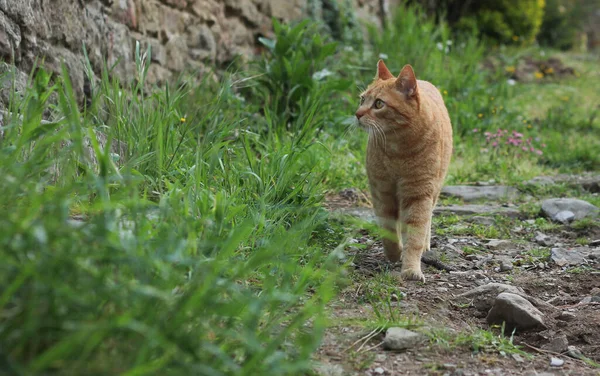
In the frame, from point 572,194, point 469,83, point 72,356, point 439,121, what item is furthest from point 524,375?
point 469,83

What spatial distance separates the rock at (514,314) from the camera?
2527 mm

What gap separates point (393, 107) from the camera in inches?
132

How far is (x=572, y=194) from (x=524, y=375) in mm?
3164

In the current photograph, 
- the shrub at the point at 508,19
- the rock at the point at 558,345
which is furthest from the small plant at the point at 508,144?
the shrub at the point at 508,19

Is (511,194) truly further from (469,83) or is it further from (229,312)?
(229,312)

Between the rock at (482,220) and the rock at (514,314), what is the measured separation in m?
1.61

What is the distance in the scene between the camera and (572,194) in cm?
500

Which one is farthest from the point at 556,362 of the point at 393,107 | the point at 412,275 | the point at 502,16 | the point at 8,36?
the point at 502,16

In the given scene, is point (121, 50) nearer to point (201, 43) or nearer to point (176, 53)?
point (176, 53)

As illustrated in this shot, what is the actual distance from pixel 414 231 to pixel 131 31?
2.48 m

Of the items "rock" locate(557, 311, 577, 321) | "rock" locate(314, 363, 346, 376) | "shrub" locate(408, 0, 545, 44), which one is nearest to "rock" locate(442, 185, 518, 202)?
"rock" locate(557, 311, 577, 321)

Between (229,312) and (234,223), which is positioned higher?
(229,312)

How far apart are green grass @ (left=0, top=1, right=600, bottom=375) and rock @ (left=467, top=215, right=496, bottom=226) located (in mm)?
112

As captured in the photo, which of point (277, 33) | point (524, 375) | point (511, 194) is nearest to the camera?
point (524, 375)
